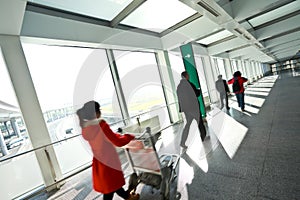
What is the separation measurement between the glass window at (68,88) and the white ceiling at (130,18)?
21.8 inches

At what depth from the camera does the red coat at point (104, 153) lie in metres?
→ 1.53

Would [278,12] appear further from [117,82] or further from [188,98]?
[117,82]

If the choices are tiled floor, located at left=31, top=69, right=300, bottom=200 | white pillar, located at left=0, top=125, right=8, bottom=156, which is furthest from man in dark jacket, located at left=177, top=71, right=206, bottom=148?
white pillar, located at left=0, top=125, right=8, bottom=156

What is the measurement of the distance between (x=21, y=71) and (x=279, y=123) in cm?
512

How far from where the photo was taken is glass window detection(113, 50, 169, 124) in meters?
4.46

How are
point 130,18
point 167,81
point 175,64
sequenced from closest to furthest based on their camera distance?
1. point 130,18
2. point 167,81
3. point 175,64

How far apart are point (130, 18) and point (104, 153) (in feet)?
10.6

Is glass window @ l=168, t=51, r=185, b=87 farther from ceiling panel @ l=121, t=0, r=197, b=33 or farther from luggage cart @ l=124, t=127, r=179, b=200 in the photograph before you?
luggage cart @ l=124, t=127, r=179, b=200

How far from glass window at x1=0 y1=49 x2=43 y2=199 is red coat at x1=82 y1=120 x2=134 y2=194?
5.64 ft

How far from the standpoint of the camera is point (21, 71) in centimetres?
252

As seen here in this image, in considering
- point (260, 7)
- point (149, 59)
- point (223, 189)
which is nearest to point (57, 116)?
point (223, 189)

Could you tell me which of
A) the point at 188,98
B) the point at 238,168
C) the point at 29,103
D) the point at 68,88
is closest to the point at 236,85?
the point at 188,98

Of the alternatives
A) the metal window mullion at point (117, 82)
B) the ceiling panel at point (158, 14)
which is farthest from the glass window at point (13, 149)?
the ceiling panel at point (158, 14)

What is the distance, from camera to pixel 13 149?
2650mm
